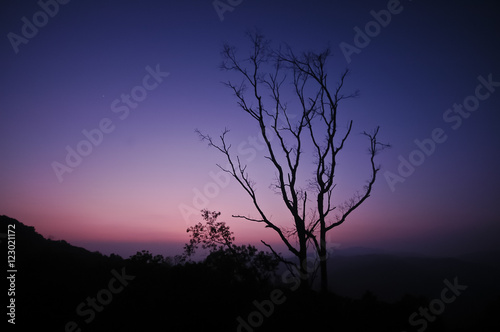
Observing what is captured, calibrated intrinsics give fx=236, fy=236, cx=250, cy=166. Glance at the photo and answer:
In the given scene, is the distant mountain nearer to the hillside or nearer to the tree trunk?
the tree trunk

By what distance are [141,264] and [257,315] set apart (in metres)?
8.23

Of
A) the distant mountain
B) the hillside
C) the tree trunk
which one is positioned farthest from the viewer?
the distant mountain

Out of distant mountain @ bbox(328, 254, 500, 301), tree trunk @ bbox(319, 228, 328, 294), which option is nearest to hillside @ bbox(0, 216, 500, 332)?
tree trunk @ bbox(319, 228, 328, 294)

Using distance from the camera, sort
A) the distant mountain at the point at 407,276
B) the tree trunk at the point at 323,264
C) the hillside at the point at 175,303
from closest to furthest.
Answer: the hillside at the point at 175,303
the tree trunk at the point at 323,264
the distant mountain at the point at 407,276

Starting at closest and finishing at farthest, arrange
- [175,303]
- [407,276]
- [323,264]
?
1. [175,303]
2. [323,264]
3. [407,276]

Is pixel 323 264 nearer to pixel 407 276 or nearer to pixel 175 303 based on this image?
pixel 175 303

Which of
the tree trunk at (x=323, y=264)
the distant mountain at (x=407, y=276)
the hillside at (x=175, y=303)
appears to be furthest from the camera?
the distant mountain at (x=407, y=276)

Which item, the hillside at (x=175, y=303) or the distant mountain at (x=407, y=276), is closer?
the hillside at (x=175, y=303)

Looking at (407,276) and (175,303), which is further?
(407,276)

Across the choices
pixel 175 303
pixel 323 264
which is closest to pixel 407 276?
pixel 323 264

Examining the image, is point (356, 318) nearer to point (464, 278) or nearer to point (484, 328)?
point (484, 328)

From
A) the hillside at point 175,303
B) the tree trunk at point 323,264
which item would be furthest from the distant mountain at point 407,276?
the hillside at point 175,303

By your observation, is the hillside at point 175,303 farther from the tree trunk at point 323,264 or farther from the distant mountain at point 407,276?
the distant mountain at point 407,276

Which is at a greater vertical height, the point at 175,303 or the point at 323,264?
the point at 175,303
